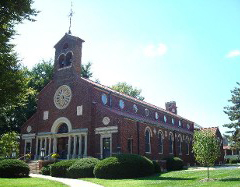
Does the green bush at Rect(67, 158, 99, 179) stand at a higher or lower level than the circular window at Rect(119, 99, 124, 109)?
lower

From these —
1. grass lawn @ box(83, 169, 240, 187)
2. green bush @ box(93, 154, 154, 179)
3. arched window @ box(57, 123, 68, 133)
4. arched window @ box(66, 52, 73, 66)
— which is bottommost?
grass lawn @ box(83, 169, 240, 187)

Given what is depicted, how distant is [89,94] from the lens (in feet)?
102

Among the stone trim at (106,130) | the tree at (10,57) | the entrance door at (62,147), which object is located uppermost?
the tree at (10,57)

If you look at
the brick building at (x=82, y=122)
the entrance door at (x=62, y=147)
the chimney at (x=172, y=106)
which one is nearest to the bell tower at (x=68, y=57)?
the brick building at (x=82, y=122)

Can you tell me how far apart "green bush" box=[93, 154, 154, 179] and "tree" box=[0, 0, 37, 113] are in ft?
28.6

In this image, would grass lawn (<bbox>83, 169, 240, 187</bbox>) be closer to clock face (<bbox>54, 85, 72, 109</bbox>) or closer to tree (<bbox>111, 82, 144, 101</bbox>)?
clock face (<bbox>54, 85, 72, 109</bbox>)

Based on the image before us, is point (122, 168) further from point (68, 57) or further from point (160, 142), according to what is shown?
point (68, 57)

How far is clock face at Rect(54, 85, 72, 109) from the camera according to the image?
1315 inches

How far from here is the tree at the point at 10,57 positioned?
14.2 metres

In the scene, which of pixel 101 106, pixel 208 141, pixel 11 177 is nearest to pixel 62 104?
pixel 101 106

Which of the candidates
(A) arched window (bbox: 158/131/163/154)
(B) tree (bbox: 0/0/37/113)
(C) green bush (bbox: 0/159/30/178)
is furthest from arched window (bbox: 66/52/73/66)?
(B) tree (bbox: 0/0/37/113)

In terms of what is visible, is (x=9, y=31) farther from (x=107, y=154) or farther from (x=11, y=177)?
(x=107, y=154)

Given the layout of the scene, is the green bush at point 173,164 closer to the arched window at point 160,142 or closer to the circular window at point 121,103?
the arched window at point 160,142

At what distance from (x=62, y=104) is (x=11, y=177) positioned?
41.3ft
